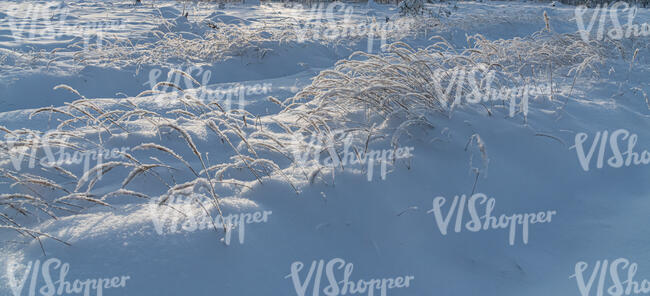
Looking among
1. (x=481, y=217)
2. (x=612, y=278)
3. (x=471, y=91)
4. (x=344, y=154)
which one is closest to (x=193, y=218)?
(x=344, y=154)

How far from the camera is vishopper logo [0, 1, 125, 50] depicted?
6.70 m

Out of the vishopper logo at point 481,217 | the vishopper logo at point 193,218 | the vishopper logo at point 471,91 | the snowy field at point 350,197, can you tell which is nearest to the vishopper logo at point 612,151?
the snowy field at point 350,197

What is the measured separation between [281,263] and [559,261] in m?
1.15

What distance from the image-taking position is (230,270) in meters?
1.41

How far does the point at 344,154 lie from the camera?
210 cm

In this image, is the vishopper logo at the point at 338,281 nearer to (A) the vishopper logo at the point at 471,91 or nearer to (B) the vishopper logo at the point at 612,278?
(B) the vishopper logo at the point at 612,278

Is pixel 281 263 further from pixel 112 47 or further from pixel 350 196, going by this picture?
pixel 112 47

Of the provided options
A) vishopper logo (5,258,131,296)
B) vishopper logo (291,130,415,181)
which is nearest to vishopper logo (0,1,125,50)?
vishopper logo (291,130,415,181)

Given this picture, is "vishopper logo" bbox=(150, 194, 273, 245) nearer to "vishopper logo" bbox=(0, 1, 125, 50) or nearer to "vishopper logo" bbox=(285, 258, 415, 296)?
"vishopper logo" bbox=(285, 258, 415, 296)

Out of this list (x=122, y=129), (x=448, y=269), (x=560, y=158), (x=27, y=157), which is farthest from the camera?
(x=122, y=129)

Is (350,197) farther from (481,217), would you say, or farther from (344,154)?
(481,217)

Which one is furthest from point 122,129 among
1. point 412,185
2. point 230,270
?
point 412,185

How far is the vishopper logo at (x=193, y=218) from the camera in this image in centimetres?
153

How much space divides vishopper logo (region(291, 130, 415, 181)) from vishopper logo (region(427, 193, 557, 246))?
0.32 m
